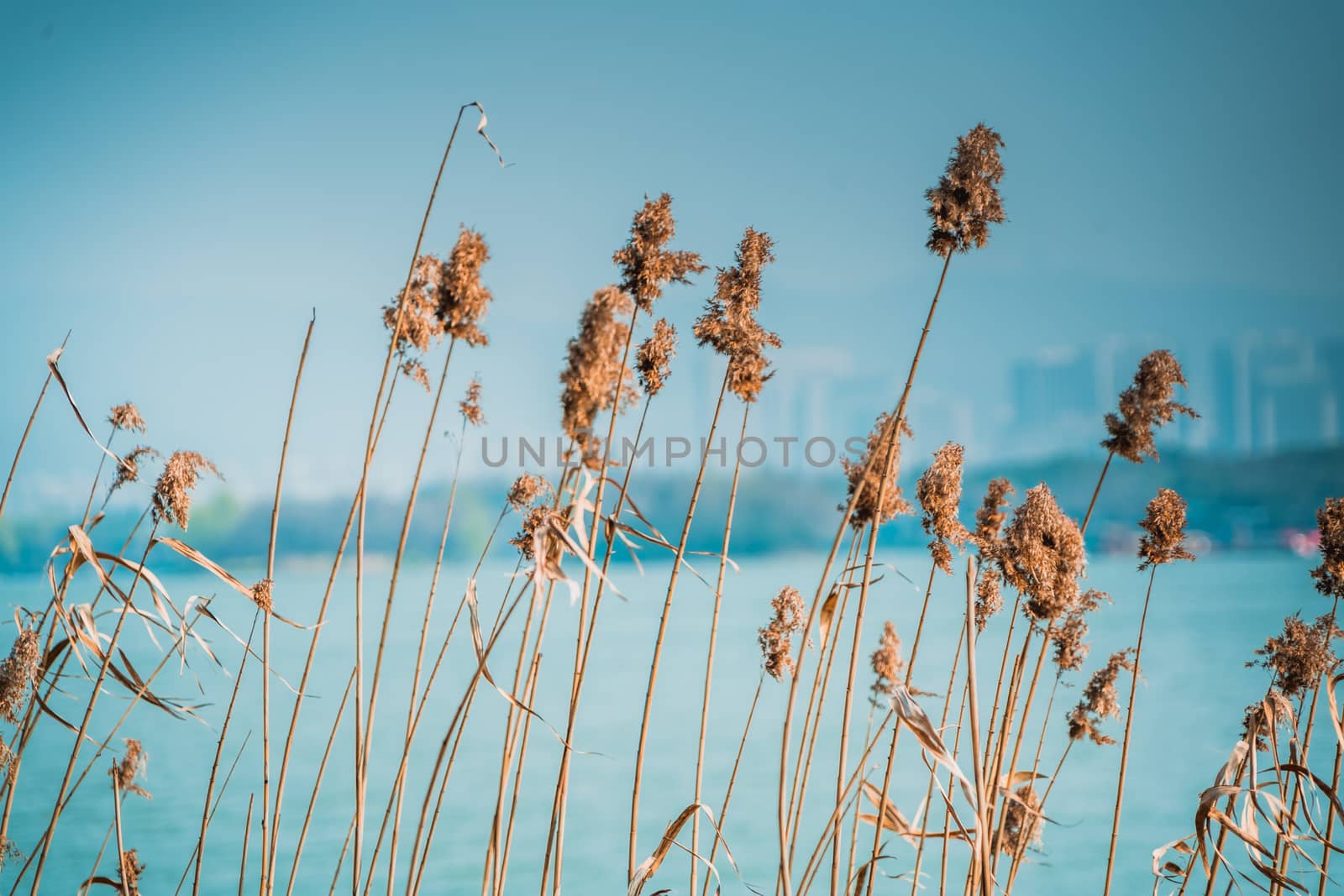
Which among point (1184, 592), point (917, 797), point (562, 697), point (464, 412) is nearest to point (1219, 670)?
point (917, 797)

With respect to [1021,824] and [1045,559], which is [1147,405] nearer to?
[1045,559]

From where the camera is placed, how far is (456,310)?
6.12 feet

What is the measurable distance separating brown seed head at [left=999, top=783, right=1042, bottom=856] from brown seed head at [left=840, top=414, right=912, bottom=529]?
1365mm

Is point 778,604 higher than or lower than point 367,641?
higher

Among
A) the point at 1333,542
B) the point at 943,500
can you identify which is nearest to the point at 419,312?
the point at 943,500

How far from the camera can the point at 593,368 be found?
1.70 metres

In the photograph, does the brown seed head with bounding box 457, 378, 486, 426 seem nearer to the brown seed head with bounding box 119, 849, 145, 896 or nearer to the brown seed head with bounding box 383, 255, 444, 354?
the brown seed head with bounding box 383, 255, 444, 354

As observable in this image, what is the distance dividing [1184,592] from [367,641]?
1192 inches

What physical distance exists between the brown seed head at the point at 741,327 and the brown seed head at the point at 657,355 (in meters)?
0.07

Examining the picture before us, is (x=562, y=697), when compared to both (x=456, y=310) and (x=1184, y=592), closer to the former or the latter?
(x=456, y=310)

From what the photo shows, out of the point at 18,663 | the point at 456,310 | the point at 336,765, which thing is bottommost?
the point at 336,765

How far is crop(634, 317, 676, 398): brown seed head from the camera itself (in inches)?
83.0

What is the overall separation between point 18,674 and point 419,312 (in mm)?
1379

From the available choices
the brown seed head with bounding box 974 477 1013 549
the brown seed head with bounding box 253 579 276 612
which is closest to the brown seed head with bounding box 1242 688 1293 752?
the brown seed head with bounding box 974 477 1013 549
